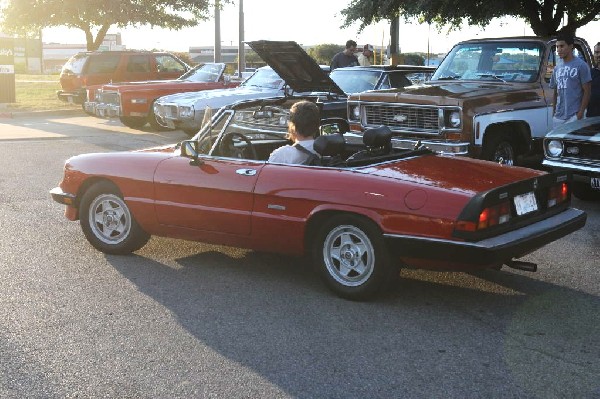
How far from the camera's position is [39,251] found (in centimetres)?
699

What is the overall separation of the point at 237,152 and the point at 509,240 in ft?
7.51

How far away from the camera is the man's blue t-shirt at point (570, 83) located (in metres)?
10.0

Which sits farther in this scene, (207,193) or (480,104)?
(480,104)

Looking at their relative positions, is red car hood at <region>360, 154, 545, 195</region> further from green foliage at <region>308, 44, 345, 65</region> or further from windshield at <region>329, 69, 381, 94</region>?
green foliage at <region>308, 44, 345, 65</region>

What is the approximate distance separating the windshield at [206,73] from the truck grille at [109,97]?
1833 millimetres

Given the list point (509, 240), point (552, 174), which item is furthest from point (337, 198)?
point (552, 174)

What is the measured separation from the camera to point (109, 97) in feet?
60.3

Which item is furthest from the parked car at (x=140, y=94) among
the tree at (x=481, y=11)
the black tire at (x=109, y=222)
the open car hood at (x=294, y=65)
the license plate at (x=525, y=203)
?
the license plate at (x=525, y=203)

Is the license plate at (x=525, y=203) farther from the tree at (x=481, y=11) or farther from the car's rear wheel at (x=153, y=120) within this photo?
the car's rear wheel at (x=153, y=120)

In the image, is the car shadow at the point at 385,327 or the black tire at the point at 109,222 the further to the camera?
the black tire at the point at 109,222

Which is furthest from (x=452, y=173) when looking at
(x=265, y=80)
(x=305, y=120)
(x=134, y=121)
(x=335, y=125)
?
(x=134, y=121)

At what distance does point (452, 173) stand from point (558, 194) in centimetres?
91

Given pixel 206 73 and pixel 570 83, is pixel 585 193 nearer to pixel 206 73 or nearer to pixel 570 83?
pixel 570 83

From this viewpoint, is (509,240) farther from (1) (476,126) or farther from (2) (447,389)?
(1) (476,126)
